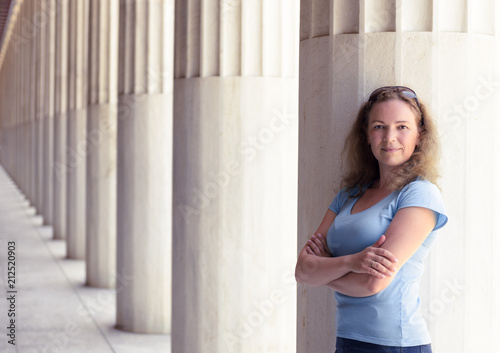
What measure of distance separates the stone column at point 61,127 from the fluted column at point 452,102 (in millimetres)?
18270

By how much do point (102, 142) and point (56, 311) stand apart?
3671 millimetres

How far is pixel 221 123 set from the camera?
334 inches

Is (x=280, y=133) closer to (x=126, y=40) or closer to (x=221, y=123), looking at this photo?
(x=221, y=123)

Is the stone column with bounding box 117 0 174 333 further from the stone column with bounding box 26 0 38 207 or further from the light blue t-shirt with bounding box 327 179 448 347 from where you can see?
the stone column with bounding box 26 0 38 207

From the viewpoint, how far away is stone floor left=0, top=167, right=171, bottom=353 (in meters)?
11.1

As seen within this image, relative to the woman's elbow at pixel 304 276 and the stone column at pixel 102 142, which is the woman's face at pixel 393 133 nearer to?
the woman's elbow at pixel 304 276

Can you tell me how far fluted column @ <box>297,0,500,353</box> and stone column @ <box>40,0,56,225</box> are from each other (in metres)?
22.5

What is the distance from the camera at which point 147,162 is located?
1188 centimetres

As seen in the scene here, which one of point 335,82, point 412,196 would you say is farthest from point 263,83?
point 412,196

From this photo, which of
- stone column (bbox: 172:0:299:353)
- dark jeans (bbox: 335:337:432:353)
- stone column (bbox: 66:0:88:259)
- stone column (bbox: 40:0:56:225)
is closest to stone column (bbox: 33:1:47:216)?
stone column (bbox: 40:0:56:225)

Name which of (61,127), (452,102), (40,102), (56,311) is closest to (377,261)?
(452,102)
